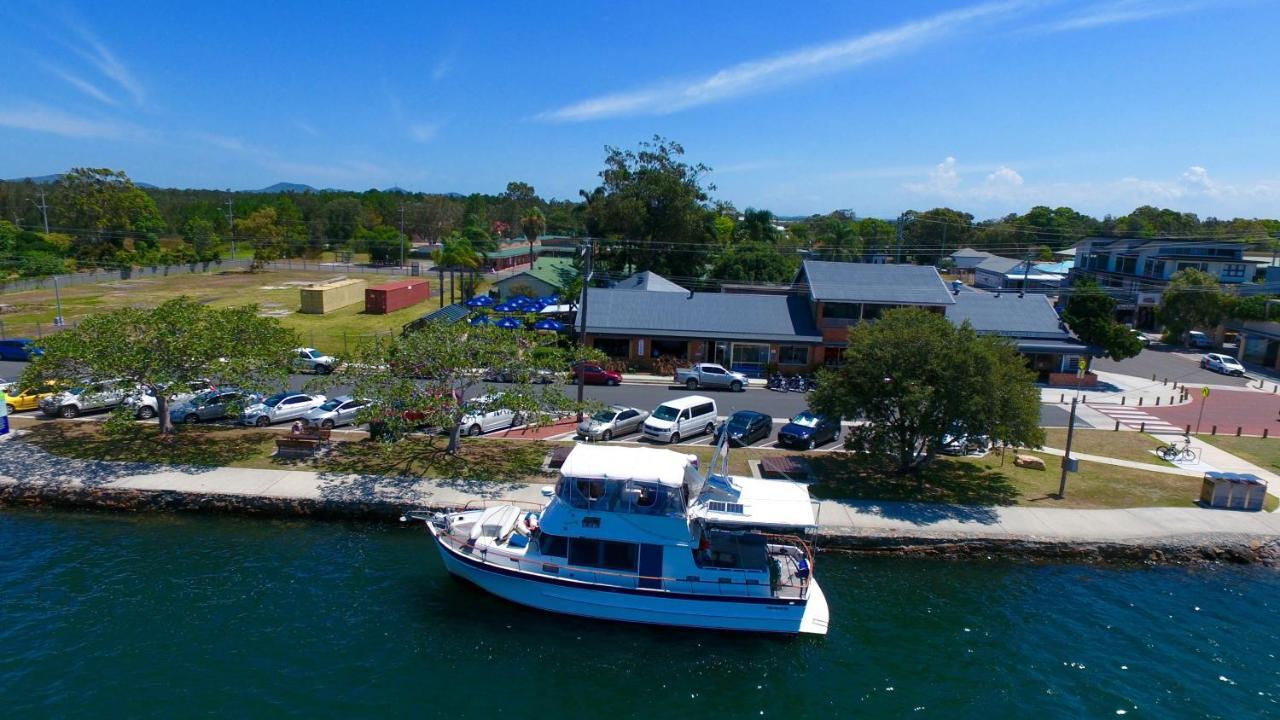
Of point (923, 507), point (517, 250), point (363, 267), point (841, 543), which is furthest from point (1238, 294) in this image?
point (363, 267)

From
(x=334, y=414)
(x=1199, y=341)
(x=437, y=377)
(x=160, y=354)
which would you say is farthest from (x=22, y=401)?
(x=1199, y=341)

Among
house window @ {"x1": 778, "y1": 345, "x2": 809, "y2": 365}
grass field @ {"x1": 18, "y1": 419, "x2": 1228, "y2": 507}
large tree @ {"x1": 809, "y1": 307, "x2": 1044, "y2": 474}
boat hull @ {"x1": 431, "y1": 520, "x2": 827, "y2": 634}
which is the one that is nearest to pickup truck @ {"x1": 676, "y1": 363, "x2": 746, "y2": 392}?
house window @ {"x1": 778, "y1": 345, "x2": 809, "y2": 365}

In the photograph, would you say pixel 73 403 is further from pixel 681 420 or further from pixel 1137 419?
pixel 1137 419

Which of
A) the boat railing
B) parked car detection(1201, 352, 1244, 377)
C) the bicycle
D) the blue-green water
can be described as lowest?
the blue-green water

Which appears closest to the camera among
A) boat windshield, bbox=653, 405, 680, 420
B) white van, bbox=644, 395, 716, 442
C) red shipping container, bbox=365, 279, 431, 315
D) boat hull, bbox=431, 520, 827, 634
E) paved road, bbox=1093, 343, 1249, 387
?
boat hull, bbox=431, 520, 827, 634

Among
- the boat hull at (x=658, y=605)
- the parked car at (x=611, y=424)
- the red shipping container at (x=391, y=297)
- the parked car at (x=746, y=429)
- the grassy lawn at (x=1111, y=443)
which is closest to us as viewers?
the boat hull at (x=658, y=605)

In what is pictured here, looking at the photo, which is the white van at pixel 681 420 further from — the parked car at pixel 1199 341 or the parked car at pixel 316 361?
the parked car at pixel 1199 341

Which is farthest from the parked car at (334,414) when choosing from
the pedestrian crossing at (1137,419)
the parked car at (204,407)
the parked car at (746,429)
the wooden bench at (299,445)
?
the pedestrian crossing at (1137,419)

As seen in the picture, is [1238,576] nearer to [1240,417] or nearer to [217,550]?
[1240,417]

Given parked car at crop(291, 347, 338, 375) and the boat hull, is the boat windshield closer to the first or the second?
the boat hull
